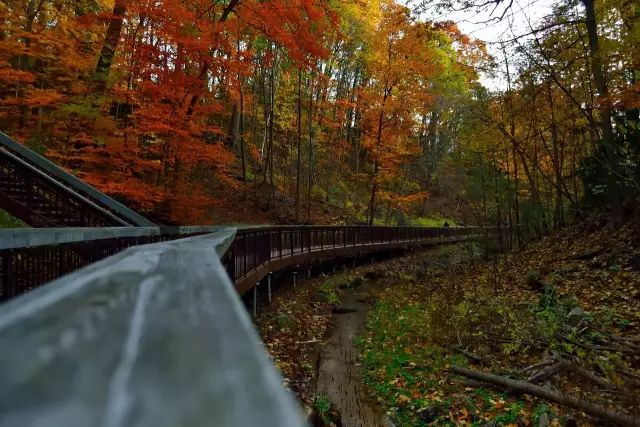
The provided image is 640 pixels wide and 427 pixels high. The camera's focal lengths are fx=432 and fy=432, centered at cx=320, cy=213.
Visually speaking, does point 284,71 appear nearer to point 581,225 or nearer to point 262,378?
point 581,225

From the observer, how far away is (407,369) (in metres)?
8.60

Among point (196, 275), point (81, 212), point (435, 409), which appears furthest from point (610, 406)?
point (81, 212)

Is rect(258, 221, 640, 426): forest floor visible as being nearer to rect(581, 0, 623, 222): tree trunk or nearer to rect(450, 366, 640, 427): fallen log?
rect(450, 366, 640, 427): fallen log

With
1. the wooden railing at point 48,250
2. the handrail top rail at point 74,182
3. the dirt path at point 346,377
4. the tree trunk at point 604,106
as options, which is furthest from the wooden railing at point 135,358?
the tree trunk at point 604,106

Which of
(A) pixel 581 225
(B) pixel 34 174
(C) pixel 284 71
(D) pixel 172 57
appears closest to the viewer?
(B) pixel 34 174

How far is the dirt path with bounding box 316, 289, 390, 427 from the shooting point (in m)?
6.83

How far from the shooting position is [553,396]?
19.8 ft

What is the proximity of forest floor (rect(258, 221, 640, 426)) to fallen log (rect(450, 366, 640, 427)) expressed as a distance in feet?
0.10

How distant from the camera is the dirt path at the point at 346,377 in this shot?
22.4 feet

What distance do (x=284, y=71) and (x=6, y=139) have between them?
21.5 metres

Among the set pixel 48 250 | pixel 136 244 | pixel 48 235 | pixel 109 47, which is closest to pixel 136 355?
pixel 48 235

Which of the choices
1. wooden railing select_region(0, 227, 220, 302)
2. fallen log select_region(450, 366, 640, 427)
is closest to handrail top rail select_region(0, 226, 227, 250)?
wooden railing select_region(0, 227, 220, 302)

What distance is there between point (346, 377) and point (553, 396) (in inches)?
146

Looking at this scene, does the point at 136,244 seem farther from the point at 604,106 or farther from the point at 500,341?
the point at 604,106
